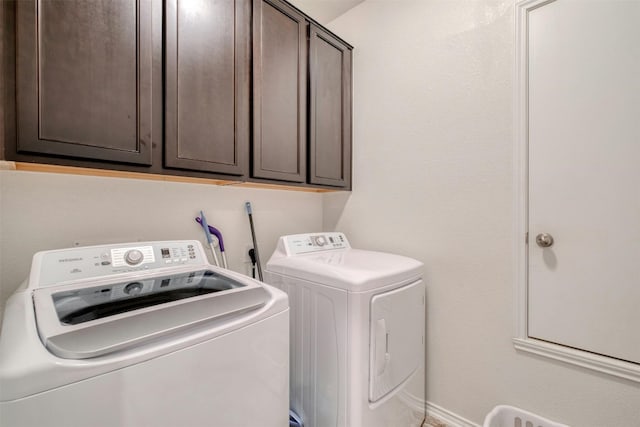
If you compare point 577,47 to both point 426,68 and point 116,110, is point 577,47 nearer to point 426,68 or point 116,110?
point 426,68

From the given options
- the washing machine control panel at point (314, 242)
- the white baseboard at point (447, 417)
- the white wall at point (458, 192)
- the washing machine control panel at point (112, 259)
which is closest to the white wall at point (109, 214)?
the washing machine control panel at point (112, 259)

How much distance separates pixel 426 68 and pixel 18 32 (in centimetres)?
185

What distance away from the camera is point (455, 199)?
1.63 m

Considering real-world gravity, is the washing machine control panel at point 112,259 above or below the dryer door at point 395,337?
above

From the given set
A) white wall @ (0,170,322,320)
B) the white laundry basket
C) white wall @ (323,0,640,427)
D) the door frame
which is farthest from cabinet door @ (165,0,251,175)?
the white laundry basket

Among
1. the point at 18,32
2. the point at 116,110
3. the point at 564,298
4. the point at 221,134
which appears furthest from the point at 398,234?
the point at 18,32

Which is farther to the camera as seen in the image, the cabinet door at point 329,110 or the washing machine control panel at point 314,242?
the cabinet door at point 329,110

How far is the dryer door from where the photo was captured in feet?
4.02

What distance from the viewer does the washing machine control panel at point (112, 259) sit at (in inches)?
39.9

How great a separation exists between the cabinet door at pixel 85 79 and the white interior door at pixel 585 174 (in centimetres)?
179

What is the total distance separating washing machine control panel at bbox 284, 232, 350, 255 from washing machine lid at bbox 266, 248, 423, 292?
0.14 ft

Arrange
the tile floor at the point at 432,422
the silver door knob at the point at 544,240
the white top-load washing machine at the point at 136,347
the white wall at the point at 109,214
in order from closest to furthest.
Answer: the white top-load washing machine at the point at 136,347 → the white wall at the point at 109,214 → the silver door knob at the point at 544,240 → the tile floor at the point at 432,422

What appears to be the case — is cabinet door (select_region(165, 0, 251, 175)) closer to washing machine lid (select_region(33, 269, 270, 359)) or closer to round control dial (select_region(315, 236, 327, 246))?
washing machine lid (select_region(33, 269, 270, 359))

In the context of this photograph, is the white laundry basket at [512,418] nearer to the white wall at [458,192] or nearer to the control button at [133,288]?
the white wall at [458,192]
